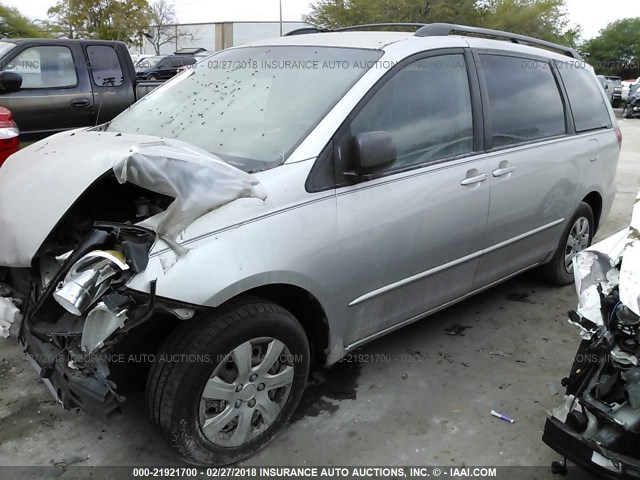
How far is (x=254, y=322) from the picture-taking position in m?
2.32

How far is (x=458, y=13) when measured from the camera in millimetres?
25906

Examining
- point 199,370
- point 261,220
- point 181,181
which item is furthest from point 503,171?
point 199,370

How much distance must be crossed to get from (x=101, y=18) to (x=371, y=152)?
4315cm

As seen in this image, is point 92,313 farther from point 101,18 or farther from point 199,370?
point 101,18

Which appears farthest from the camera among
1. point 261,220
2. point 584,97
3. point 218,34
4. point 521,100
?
point 218,34

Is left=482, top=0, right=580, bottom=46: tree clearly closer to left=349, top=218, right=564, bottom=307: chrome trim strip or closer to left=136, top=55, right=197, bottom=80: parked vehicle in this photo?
left=136, top=55, right=197, bottom=80: parked vehicle

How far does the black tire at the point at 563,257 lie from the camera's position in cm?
422

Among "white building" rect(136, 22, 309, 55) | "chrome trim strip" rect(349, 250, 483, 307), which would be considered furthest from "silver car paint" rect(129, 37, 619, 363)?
"white building" rect(136, 22, 309, 55)

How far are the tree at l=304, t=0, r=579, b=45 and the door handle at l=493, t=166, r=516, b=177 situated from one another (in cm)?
2138

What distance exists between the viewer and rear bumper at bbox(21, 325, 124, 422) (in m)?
2.11

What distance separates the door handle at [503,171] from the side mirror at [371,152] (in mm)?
977

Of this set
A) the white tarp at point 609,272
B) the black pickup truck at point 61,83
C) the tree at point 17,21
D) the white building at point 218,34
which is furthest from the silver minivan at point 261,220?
the white building at point 218,34

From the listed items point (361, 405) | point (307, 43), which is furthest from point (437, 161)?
point (361, 405)

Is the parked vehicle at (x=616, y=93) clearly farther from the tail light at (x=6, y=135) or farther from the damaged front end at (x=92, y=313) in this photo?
the damaged front end at (x=92, y=313)
